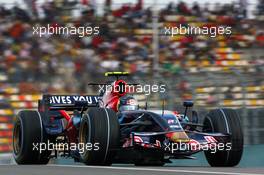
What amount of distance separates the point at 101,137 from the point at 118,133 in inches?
10.7

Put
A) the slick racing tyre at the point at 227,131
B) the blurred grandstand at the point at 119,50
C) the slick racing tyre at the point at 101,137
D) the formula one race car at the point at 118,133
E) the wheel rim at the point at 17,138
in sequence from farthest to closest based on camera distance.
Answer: the blurred grandstand at the point at 119,50, the wheel rim at the point at 17,138, the slick racing tyre at the point at 227,131, the formula one race car at the point at 118,133, the slick racing tyre at the point at 101,137

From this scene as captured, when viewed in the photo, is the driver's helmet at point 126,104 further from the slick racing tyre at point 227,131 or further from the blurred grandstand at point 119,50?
the blurred grandstand at point 119,50

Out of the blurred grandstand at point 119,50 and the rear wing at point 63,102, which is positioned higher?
the rear wing at point 63,102

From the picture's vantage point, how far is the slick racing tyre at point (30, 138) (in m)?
12.0

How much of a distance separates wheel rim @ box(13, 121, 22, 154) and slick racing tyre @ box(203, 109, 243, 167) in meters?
3.22

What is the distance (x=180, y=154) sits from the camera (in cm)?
1041

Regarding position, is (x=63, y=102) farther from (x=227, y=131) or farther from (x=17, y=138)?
(x=227, y=131)

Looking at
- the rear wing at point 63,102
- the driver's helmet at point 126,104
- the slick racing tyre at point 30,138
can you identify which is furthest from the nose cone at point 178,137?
the slick racing tyre at point 30,138

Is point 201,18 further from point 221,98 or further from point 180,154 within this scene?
point 180,154

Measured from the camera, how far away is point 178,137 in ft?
34.3

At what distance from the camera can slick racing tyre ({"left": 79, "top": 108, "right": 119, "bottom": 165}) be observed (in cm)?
1019

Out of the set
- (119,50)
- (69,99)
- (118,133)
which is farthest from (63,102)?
(119,50)

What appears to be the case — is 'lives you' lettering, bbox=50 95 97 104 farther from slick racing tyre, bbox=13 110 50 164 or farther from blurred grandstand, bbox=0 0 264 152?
blurred grandstand, bbox=0 0 264 152

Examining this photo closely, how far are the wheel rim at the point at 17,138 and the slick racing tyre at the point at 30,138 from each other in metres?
0.05
